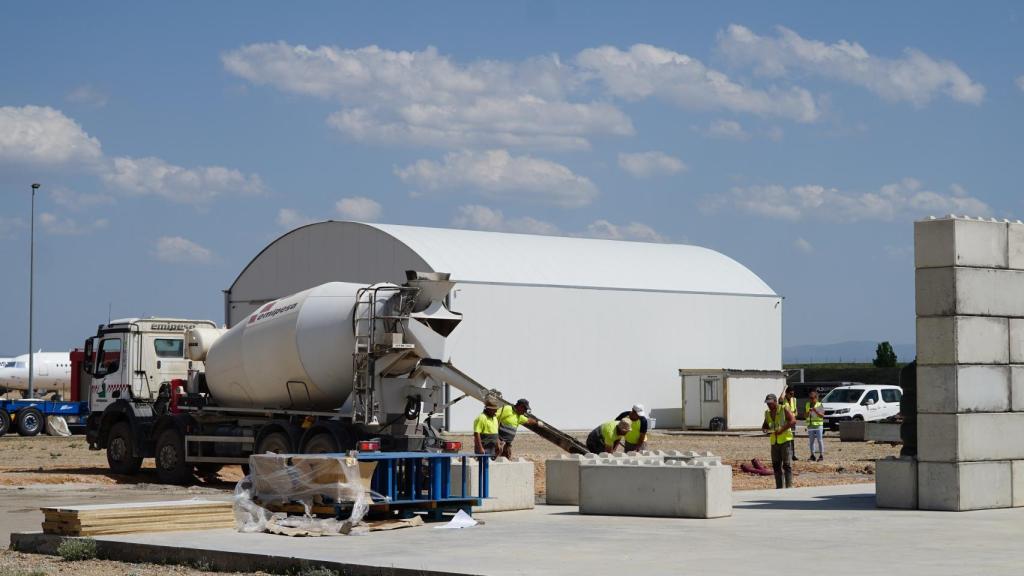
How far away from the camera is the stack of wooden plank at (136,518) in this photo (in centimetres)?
1553

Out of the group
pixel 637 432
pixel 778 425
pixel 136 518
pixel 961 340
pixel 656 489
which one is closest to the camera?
pixel 136 518

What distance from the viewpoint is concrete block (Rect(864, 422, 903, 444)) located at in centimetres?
2086

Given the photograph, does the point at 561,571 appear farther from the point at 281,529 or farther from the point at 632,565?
the point at 281,529

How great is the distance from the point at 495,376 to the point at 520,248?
6567mm

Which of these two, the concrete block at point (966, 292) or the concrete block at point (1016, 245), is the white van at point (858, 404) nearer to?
the concrete block at point (1016, 245)

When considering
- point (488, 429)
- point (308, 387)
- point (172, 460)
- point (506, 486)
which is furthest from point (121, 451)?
point (506, 486)

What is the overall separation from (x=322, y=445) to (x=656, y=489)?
25.8ft

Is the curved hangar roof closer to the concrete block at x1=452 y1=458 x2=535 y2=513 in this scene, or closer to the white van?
the white van

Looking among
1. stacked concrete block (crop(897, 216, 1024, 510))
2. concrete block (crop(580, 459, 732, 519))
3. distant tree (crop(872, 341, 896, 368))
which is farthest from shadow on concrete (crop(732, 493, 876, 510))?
distant tree (crop(872, 341, 896, 368))

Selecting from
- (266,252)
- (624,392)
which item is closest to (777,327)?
(624,392)

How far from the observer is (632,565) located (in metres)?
13.0

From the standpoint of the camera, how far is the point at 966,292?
19.1 m

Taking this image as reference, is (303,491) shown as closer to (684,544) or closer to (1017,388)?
(684,544)

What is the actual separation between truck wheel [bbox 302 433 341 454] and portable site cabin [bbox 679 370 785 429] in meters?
28.0
